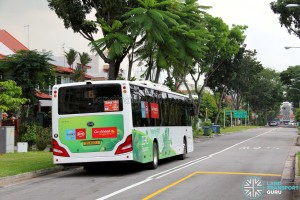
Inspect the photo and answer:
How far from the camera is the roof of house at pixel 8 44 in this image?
4991 centimetres

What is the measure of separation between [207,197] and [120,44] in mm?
17190

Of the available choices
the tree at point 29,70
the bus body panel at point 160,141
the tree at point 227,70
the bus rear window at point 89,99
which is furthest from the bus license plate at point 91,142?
the tree at point 227,70

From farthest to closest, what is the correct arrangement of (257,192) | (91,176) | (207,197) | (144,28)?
(144,28)
(91,176)
(257,192)
(207,197)

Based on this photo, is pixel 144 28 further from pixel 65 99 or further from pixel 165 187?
pixel 165 187

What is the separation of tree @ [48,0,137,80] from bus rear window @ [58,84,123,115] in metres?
11.2

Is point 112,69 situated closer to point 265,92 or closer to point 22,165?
point 22,165

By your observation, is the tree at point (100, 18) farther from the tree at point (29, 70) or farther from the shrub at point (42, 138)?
the shrub at point (42, 138)

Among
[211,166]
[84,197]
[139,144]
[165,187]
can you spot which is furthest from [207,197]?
[211,166]

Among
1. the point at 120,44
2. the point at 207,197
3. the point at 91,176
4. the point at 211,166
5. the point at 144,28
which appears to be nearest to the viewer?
the point at 207,197

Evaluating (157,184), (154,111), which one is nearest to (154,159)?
(154,111)

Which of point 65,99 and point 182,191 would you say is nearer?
point 182,191

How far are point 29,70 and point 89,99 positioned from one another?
1634cm

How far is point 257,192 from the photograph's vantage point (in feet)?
40.1

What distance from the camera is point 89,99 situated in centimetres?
1656
